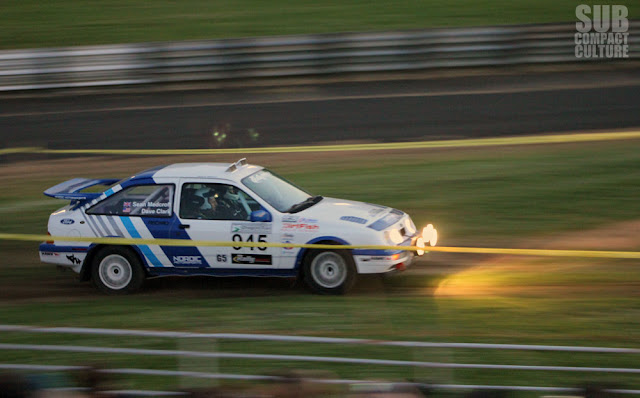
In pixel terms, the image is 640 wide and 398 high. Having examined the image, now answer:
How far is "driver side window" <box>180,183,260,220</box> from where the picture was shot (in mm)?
9297

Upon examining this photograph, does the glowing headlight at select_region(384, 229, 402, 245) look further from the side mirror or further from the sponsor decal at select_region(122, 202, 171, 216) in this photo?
the sponsor decal at select_region(122, 202, 171, 216)

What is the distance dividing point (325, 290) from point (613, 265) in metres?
3.57

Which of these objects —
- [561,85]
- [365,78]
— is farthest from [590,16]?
[365,78]

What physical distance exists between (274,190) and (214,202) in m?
0.75

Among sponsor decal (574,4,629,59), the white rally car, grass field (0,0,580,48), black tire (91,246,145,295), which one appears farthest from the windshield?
grass field (0,0,580,48)

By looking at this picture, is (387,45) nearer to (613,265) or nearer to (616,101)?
(616,101)

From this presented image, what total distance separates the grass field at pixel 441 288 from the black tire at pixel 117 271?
18 centimetres

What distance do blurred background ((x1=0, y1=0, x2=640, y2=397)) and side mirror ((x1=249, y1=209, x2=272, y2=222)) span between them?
0.89 meters

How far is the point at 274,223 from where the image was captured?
9.14 metres

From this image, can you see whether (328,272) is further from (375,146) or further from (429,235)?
(375,146)

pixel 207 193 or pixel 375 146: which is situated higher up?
pixel 375 146

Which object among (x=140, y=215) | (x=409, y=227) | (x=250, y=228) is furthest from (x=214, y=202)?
(x=409, y=227)

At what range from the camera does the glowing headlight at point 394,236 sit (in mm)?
9039

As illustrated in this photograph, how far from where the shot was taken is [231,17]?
84.9 feet
